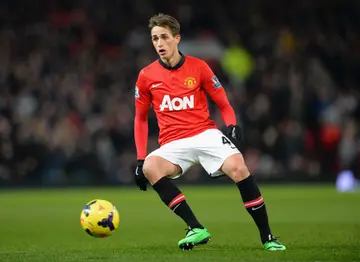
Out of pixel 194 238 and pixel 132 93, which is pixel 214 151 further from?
pixel 132 93

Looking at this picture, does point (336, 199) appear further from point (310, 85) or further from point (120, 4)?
point (120, 4)

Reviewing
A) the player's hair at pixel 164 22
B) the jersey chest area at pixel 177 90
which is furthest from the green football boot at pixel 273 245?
the player's hair at pixel 164 22

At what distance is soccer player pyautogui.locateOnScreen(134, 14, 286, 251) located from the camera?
26.5ft

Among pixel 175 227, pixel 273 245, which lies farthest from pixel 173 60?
pixel 175 227

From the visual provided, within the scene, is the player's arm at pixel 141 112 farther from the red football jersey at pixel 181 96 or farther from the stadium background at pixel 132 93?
the stadium background at pixel 132 93

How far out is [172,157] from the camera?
823 cm

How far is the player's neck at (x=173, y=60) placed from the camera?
8.41 metres

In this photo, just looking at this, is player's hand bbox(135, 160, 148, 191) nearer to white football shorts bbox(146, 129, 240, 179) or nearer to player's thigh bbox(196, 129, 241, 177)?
white football shorts bbox(146, 129, 240, 179)

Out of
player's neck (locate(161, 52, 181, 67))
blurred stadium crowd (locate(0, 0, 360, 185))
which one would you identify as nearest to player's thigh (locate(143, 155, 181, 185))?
player's neck (locate(161, 52, 181, 67))

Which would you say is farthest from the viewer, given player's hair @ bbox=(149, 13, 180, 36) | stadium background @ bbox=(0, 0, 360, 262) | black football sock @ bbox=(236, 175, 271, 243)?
stadium background @ bbox=(0, 0, 360, 262)

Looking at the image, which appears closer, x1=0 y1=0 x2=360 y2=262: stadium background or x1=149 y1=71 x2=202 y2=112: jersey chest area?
x1=149 y1=71 x2=202 y2=112: jersey chest area

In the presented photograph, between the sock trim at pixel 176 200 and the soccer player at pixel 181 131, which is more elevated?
the soccer player at pixel 181 131

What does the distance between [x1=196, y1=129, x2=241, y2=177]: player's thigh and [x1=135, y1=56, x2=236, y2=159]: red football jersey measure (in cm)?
15

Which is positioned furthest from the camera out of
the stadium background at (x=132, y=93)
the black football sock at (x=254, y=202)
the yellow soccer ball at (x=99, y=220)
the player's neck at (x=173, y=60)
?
the stadium background at (x=132, y=93)
